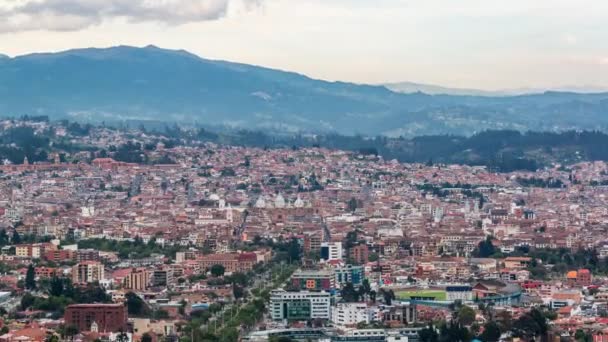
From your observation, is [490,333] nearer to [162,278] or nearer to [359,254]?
[162,278]

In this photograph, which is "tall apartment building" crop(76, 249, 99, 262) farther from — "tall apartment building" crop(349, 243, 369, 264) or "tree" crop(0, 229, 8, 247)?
"tall apartment building" crop(349, 243, 369, 264)

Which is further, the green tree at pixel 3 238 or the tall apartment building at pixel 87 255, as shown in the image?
the green tree at pixel 3 238

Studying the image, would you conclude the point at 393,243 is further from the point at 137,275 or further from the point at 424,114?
the point at 424,114

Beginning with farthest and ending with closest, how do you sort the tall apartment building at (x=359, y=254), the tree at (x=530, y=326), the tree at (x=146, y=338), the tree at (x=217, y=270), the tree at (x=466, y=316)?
the tall apartment building at (x=359, y=254) < the tree at (x=217, y=270) < the tree at (x=466, y=316) < the tree at (x=530, y=326) < the tree at (x=146, y=338)

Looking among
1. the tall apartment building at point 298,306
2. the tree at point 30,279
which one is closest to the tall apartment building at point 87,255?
the tree at point 30,279

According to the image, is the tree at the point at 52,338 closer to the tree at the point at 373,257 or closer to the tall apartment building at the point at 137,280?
the tall apartment building at the point at 137,280

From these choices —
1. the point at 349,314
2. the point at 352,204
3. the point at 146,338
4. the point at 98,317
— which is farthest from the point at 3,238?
the point at 146,338

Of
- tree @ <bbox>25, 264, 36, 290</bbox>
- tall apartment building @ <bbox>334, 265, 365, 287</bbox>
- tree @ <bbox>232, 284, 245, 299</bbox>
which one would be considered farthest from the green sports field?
tree @ <bbox>25, 264, 36, 290</bbox>
